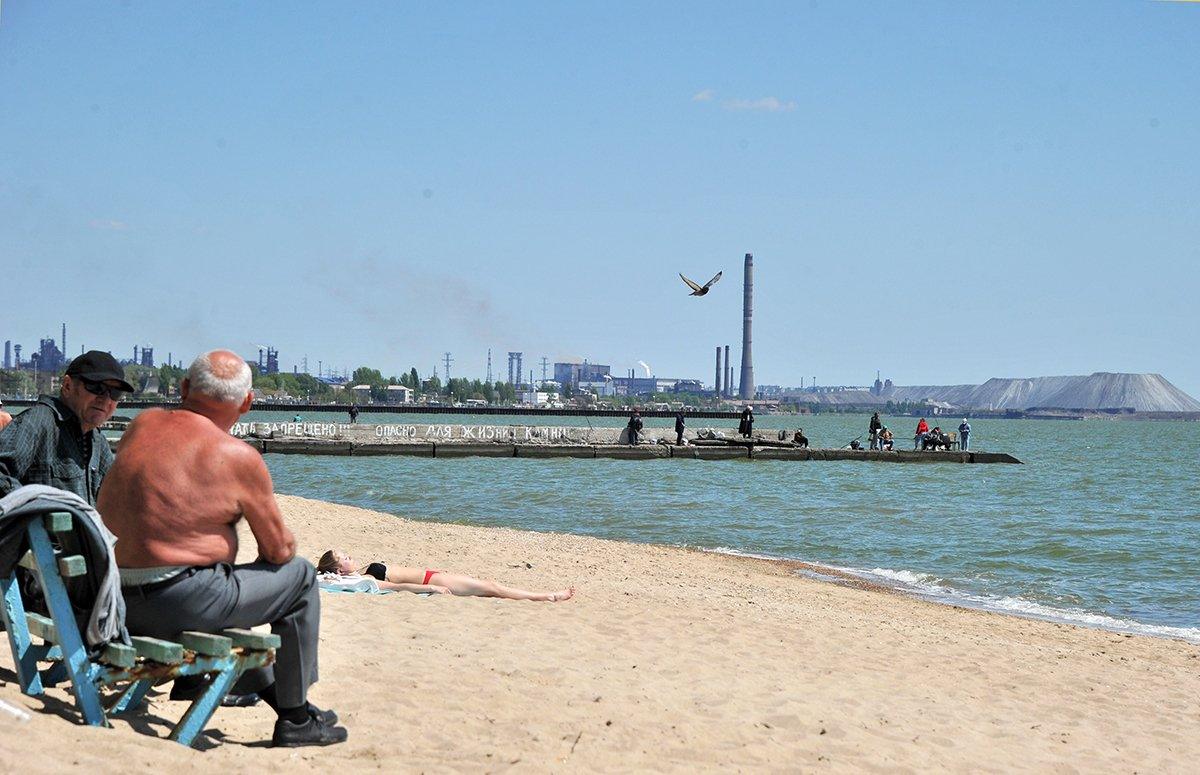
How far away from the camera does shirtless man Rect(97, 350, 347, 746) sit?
4520 mm

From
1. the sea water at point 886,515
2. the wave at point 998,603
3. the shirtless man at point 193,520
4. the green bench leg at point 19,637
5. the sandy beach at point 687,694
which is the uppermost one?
the shirtless man at point 193,520

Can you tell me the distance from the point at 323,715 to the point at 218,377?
153cm

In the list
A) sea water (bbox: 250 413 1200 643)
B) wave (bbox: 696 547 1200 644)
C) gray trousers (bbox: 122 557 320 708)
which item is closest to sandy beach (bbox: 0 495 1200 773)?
gray trousers (bbox: 122 557 320 708)

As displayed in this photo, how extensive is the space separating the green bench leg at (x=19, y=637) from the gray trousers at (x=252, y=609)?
0.47 m

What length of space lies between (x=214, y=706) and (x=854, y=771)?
288 cm

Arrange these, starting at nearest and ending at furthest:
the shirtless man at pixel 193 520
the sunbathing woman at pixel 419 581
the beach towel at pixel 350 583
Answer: the shirtless man at pixel 193 520, the beach towel at pixel 350 583, the sunbathing woman at pixel 419 581

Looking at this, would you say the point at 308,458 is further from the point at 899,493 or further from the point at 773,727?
the point at 773,727

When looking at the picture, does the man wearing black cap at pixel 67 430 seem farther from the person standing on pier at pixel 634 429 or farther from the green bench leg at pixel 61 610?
the person standing on pier at pixel 634 429

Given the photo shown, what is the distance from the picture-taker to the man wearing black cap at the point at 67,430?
17.9 ft

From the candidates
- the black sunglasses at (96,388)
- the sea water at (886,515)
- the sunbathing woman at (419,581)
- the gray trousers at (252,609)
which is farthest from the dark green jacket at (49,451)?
the sea water at (886,515)

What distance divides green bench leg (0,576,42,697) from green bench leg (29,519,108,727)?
39 centimetres

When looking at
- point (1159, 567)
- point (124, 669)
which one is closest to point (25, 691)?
point (124, 669)

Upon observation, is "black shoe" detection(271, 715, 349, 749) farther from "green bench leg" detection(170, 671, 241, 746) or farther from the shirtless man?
the shirtless man

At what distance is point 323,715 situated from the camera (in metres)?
5.19
